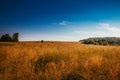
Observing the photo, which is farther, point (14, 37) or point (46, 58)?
point (14, 37)

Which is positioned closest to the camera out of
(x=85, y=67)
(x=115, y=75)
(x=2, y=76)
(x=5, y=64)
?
(x=115, y=75)

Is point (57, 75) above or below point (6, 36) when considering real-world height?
below

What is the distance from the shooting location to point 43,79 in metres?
3.62

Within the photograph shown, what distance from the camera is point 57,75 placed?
374 centimetres

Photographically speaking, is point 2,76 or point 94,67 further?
point 94,67

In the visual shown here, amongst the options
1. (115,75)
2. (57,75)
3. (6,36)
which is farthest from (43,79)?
(6,36)

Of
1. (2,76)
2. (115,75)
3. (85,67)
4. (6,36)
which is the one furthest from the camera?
(6,36)

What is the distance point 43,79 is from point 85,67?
1302 mm

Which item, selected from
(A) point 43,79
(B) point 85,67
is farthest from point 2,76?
(B) point 85,67

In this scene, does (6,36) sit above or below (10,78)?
above

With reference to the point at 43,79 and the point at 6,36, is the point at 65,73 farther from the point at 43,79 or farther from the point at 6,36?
the point at 6,36

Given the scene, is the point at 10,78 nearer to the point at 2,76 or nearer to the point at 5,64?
the point at 2,76

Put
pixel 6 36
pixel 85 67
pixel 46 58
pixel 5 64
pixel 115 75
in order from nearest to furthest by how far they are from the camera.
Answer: pixel 115 75 → pixel 85 67 → pixel 5 64 → pixel 46 58 → pixel 6 36

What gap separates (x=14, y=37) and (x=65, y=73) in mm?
69727
